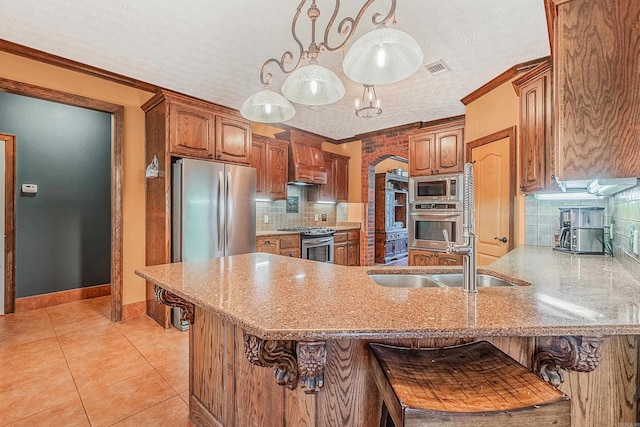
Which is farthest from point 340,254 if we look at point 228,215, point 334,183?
point 228,215

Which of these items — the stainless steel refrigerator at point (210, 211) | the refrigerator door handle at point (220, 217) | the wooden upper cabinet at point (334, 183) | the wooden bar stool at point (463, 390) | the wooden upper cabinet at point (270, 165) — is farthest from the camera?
the wooden upper cabinet at point (334, 183)

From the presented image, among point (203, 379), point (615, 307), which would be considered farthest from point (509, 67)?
point (203, 379)

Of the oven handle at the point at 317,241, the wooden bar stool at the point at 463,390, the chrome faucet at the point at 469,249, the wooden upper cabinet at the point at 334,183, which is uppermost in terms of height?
the wooden upper cabinet at the point at 334,183

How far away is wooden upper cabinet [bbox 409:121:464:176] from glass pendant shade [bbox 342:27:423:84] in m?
2.83

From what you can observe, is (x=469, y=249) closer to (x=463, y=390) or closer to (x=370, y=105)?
(x=463, y=390)

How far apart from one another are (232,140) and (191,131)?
503 mm

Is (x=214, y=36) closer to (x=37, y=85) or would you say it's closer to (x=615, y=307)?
(x=37, y=85)

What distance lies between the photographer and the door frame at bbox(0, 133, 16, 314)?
3.40 metres

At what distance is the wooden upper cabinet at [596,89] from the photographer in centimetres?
106

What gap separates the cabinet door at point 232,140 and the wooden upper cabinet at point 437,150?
2272 millimetres

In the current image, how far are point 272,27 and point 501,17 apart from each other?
5.24ft

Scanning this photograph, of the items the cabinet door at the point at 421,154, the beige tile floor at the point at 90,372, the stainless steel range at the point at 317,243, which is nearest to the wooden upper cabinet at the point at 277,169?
the stainless steel range at the point at 317,243

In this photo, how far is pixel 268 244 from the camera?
413cm

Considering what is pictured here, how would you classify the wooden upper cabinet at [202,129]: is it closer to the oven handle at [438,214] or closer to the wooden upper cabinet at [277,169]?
the wooden upper cabinet at [277,169]
